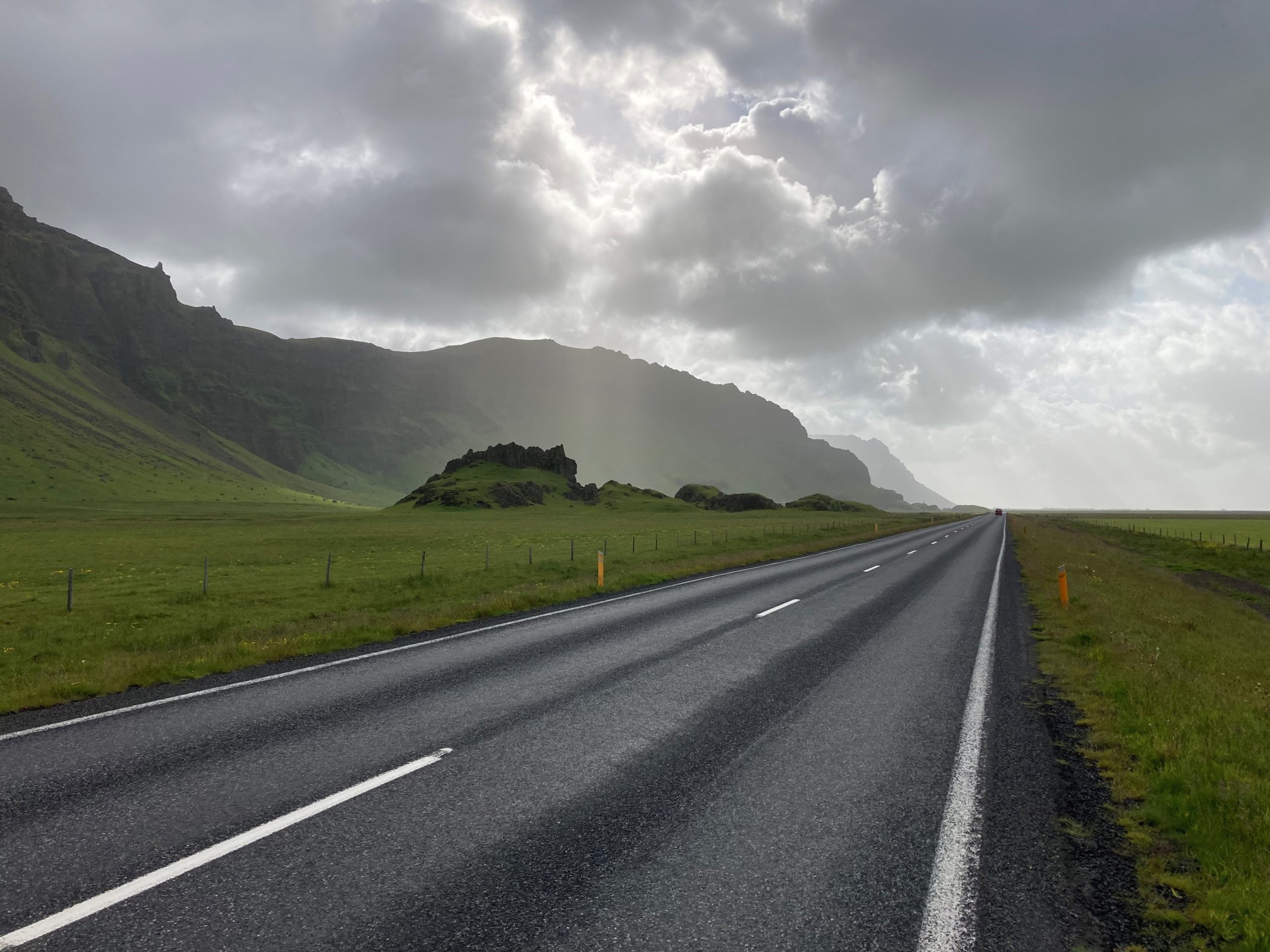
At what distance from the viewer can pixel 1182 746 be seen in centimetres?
662

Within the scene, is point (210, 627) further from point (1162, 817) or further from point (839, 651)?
point (1162, 817)

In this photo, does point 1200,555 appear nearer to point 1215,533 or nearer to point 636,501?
point 1215,533

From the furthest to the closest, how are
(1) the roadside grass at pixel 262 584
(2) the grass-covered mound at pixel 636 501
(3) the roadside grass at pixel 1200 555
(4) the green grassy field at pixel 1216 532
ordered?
1. (2) the grass-covered mound at pixel 636 501
2. (4) the green grassy field at pixel 1216 532
3. (3) the roadside grass at pixel 1200 555
4. (1) the roadside grass at pixel 262 584

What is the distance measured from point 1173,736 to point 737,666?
208 inches

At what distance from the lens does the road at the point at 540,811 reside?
3.73 meters

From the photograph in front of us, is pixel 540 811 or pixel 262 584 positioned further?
pixel 262 584

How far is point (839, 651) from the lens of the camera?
11.3 metres

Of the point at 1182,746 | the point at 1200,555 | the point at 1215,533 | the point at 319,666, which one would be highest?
the point at 1215,533

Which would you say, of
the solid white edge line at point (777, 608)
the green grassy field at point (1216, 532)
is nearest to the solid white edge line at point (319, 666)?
the solid white edge line at point (777, 608)

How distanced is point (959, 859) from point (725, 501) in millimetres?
161099

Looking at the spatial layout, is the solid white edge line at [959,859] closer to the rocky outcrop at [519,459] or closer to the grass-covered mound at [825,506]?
the grass-covered mound at [825,506]

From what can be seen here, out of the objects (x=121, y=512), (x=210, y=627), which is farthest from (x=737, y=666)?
(x=121, y=512)

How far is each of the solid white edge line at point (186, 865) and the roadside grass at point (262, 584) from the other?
20.3 ft

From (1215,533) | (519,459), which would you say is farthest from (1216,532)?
(519,459)
